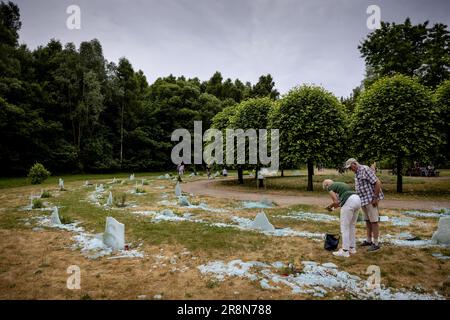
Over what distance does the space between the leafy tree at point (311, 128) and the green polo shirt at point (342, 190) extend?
14.8 meters

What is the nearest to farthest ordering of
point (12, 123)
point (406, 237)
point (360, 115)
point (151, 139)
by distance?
point (406, 237)
point (360, 115)
point (12, 123)
point (151, 139)

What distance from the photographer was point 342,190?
786 centimetres

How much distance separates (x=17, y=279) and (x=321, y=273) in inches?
282

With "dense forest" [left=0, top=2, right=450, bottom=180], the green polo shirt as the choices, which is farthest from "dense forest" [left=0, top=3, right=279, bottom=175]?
the green polo shirt

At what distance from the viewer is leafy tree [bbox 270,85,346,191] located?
22.7 meters

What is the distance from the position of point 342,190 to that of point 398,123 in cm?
1623

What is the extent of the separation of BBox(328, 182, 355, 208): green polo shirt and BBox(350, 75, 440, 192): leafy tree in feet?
49.9

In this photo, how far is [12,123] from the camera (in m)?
36.7

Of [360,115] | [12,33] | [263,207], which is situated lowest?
[263,207]
